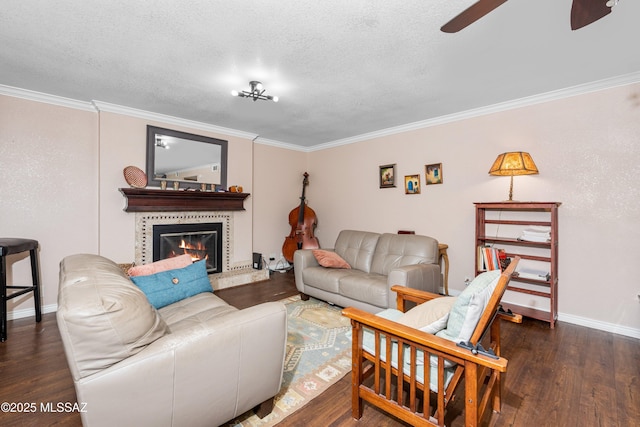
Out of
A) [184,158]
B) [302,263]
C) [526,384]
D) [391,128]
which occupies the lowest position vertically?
[526,384]

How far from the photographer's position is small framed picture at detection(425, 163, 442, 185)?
12.2ft

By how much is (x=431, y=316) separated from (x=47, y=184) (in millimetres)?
3964

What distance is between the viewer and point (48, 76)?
254cm

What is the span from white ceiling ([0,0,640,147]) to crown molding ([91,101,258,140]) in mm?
150

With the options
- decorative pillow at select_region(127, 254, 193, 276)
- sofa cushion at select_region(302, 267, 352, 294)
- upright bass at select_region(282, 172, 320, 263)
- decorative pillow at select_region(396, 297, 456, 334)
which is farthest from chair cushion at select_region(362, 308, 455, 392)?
upright bass at select_region(282, 172, 320, 263)

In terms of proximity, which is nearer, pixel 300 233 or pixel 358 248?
pixel 358 248

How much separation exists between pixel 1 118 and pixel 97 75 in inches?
49.7

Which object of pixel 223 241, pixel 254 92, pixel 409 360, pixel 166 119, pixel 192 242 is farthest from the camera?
pixel 223 241

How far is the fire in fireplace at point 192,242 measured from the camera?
3703mm

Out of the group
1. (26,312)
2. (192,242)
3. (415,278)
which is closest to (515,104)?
(415,278)

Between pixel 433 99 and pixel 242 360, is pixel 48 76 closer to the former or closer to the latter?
pixel 242 360

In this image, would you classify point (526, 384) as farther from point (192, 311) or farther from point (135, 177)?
point (135, 177)

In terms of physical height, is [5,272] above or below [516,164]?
below

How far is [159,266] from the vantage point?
2.23m
